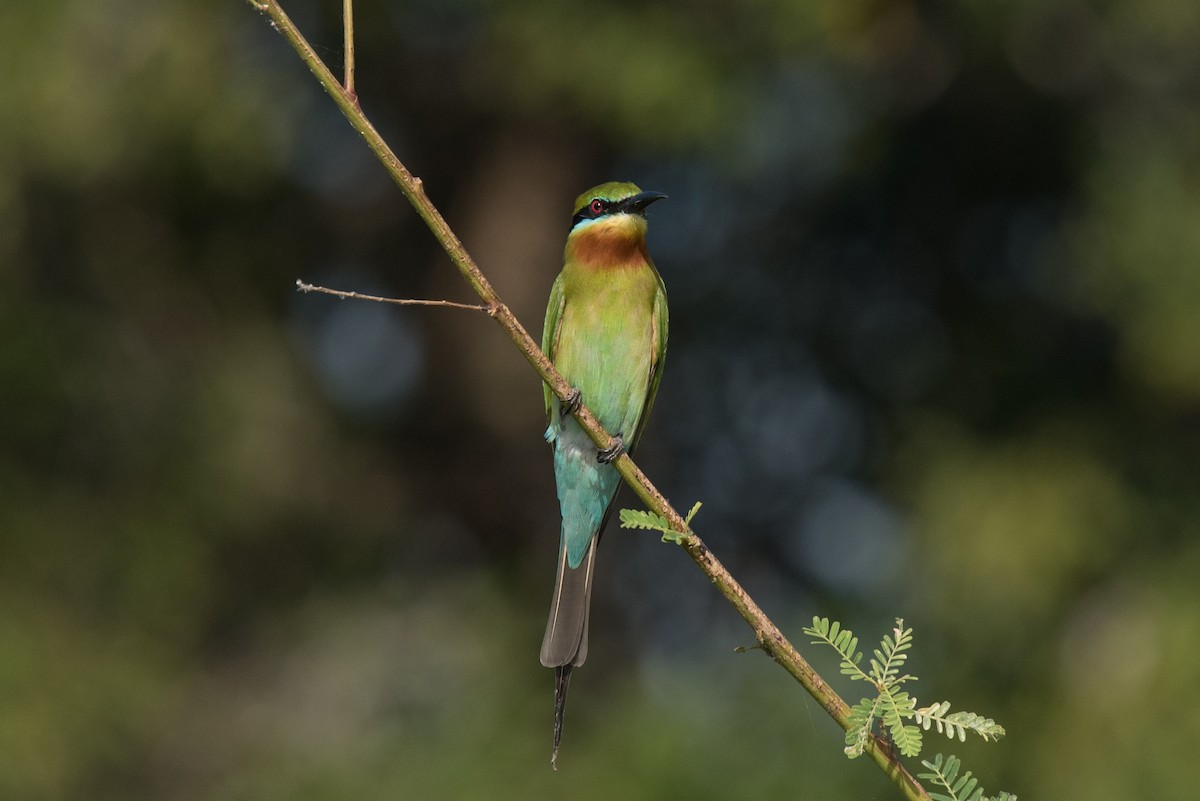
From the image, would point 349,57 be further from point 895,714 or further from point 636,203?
point 636,203

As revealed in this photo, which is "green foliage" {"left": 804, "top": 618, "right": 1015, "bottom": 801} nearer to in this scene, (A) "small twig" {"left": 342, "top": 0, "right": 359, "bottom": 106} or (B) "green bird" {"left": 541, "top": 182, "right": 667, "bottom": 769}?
(A) "small twig" {"left": 342, "top": 0, "right": 359, "bottom": 106}

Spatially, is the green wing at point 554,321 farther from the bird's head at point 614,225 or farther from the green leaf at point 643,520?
the green leaf at point 643,520

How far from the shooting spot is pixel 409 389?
7164 millimetres

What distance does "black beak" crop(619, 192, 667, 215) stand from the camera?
352 cm

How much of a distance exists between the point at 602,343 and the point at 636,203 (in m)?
0.35

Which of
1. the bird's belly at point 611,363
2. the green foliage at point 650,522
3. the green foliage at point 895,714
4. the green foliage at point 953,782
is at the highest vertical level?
the bird's belly at point 611,363

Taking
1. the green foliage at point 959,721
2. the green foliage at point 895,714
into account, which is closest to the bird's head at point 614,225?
the green foliage at point 895,714

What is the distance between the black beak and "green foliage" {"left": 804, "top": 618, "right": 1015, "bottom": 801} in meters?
1.81

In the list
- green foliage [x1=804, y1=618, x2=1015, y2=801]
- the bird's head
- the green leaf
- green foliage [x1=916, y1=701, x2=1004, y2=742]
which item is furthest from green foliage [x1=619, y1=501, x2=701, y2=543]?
the bird's head

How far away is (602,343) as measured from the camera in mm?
3494

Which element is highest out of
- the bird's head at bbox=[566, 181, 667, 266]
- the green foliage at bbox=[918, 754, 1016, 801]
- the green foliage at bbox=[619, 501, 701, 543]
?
the bird's head at bbox=[566, 181, 667, 266]

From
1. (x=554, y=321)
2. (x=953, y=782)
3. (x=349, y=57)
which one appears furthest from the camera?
(x=554, y=321)

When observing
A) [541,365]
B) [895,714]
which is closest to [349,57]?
[541,365]

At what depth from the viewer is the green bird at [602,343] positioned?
3422 mm
